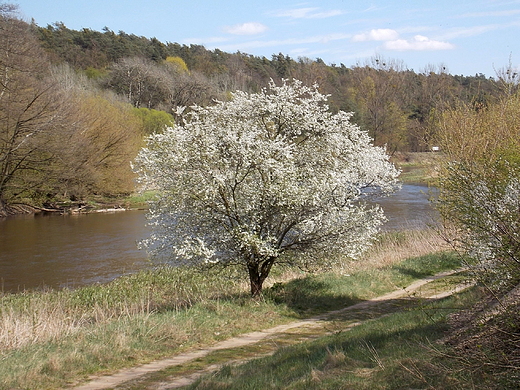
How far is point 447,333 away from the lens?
7.04m

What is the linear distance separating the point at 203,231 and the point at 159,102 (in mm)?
61994

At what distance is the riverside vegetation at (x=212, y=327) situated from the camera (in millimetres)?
6773

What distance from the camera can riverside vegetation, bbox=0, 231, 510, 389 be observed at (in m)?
6.77

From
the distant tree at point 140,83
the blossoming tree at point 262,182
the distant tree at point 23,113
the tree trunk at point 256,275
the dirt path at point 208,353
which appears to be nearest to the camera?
the dirt path at point 208,353

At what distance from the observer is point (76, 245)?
26.4 meters

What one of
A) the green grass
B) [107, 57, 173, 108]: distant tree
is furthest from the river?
[107, 57, 173, 108]: distant tree

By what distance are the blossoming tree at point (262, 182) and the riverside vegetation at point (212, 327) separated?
4.14 ft

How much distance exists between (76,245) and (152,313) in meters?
16.3

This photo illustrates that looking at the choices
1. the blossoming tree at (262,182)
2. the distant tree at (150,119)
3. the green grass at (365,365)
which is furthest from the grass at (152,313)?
the distant tree at (150,119)

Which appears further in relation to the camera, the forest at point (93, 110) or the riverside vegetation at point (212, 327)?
the forest at point (93, 110)

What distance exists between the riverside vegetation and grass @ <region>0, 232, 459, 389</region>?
0.02m

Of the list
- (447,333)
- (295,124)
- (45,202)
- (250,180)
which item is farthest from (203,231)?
(45,202)

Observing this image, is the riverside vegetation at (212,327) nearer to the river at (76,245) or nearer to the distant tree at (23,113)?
the river at (76,245)

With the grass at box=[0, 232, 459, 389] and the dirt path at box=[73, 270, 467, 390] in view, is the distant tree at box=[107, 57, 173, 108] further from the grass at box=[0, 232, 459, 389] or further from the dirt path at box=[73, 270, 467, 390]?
the dirt path at box=[73, 270, 467, 390]
